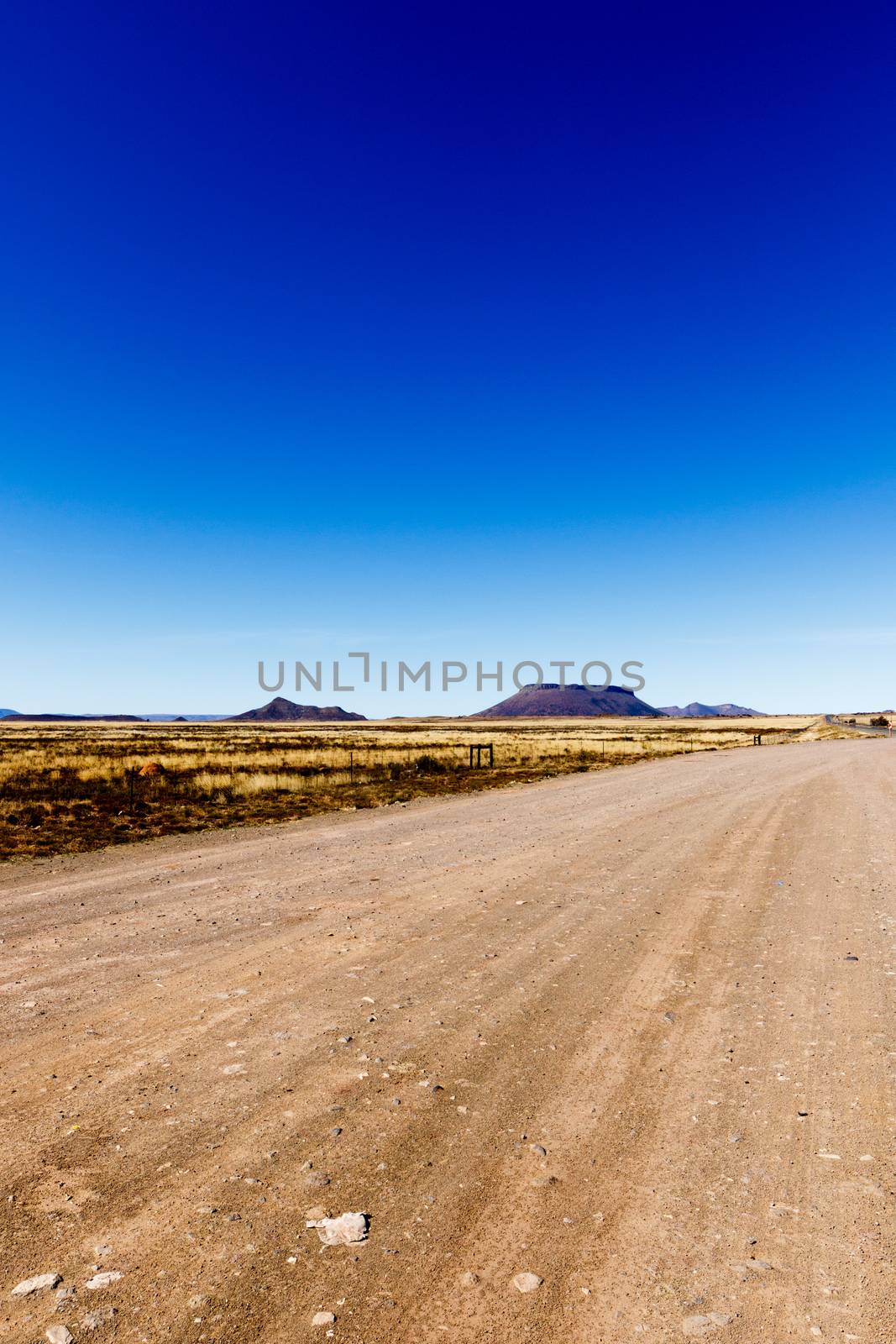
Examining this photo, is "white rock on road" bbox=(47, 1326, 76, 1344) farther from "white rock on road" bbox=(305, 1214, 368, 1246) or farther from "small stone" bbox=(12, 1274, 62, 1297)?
"white rock on road" bbox=(305, 1214, 368, 1246)

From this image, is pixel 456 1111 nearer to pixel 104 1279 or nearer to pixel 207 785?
pixel 104 1279

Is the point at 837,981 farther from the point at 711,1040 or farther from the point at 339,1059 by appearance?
the point at 339,1059

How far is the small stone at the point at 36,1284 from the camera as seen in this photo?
2.95 meters

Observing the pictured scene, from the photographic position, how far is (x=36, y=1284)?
118 inches

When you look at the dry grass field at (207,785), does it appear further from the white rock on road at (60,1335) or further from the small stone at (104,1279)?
the white rock on road at (60,1335)

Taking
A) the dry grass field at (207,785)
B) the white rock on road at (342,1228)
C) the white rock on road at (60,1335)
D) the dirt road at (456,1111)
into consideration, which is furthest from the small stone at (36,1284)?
the dry grass field at (207,785)

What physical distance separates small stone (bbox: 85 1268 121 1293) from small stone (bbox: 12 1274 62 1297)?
12 cm

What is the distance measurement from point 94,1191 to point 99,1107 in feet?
2.71

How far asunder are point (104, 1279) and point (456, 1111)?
6.27 ft

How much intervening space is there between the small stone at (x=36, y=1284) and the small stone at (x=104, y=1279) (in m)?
0.12

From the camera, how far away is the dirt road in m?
2.95

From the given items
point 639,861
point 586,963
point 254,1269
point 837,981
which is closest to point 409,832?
point 639,861

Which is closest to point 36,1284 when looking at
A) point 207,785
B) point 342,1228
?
point 342,1228

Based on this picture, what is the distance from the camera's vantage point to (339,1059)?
491cm
